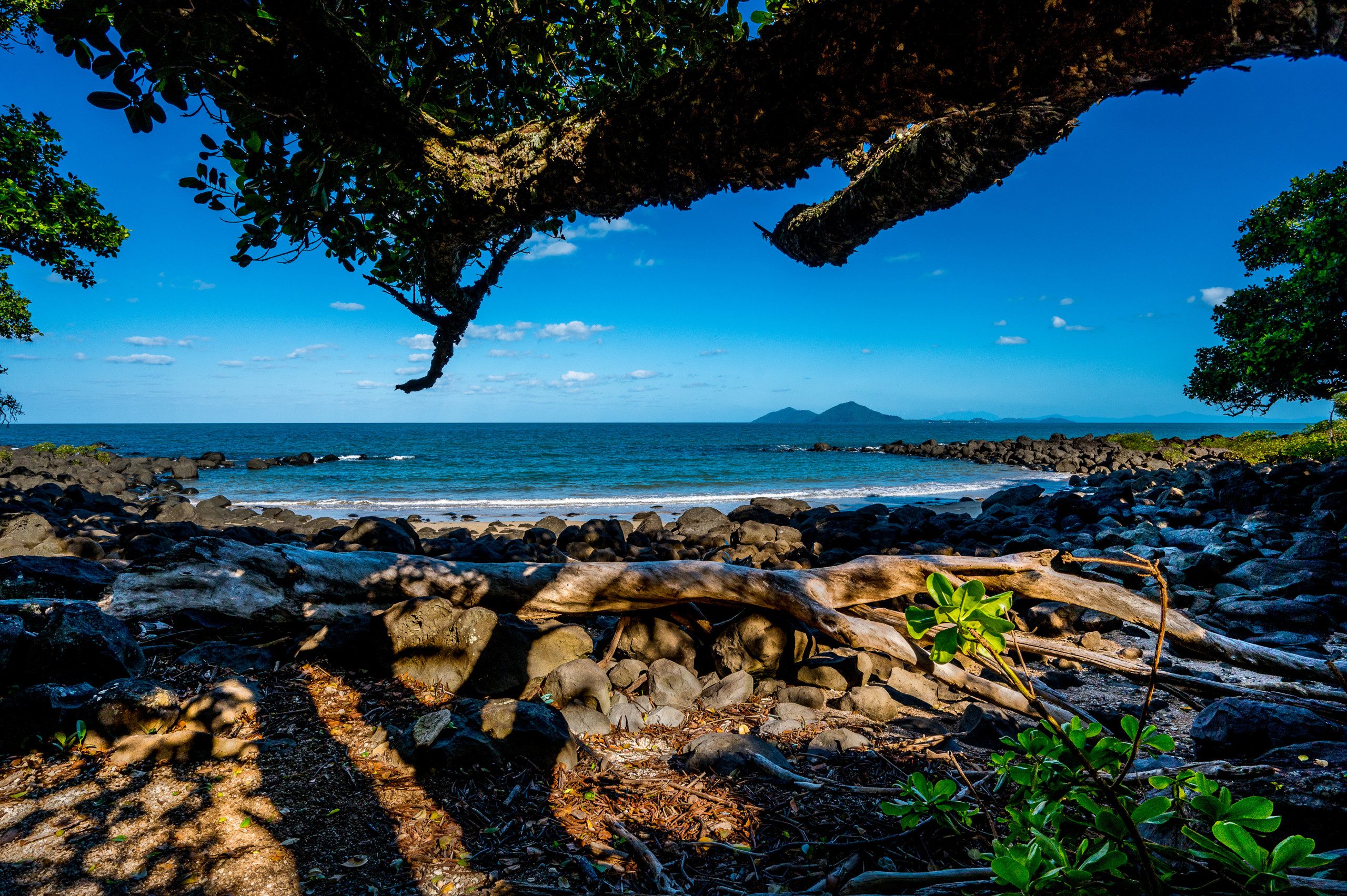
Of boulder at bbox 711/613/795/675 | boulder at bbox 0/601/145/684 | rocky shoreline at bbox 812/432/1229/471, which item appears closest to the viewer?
boulder at bbox 0/601/145/684

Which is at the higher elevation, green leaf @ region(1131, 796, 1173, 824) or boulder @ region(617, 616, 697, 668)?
green leaf @ region(1131, 796, 1173, 824)

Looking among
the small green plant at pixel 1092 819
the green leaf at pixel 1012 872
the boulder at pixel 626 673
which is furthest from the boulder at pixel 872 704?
the green leaf at pixel 1012 872

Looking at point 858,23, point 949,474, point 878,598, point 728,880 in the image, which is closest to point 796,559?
point 878,598

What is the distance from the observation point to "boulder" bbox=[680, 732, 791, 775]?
109 inches

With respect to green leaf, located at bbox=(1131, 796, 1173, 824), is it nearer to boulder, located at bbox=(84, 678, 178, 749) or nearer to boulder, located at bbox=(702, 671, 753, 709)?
boulder, located at bbox=(702, 671, 753, 709)

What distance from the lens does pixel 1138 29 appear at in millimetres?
1461

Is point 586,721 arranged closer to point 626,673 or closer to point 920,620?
point 626,673

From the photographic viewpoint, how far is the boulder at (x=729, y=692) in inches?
146

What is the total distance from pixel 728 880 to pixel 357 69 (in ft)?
11.0

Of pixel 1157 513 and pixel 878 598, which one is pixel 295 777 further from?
pixel 1157 513

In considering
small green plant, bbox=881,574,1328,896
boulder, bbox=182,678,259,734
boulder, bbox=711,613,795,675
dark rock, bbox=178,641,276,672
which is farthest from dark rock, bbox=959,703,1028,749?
dark rock, bbox=178,641,276,672

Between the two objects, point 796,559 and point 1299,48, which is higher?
point 1299,48

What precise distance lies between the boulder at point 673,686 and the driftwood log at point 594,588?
535 millimetres

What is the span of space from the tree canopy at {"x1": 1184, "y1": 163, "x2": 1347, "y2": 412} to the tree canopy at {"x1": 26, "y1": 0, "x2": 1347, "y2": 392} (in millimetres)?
14888
